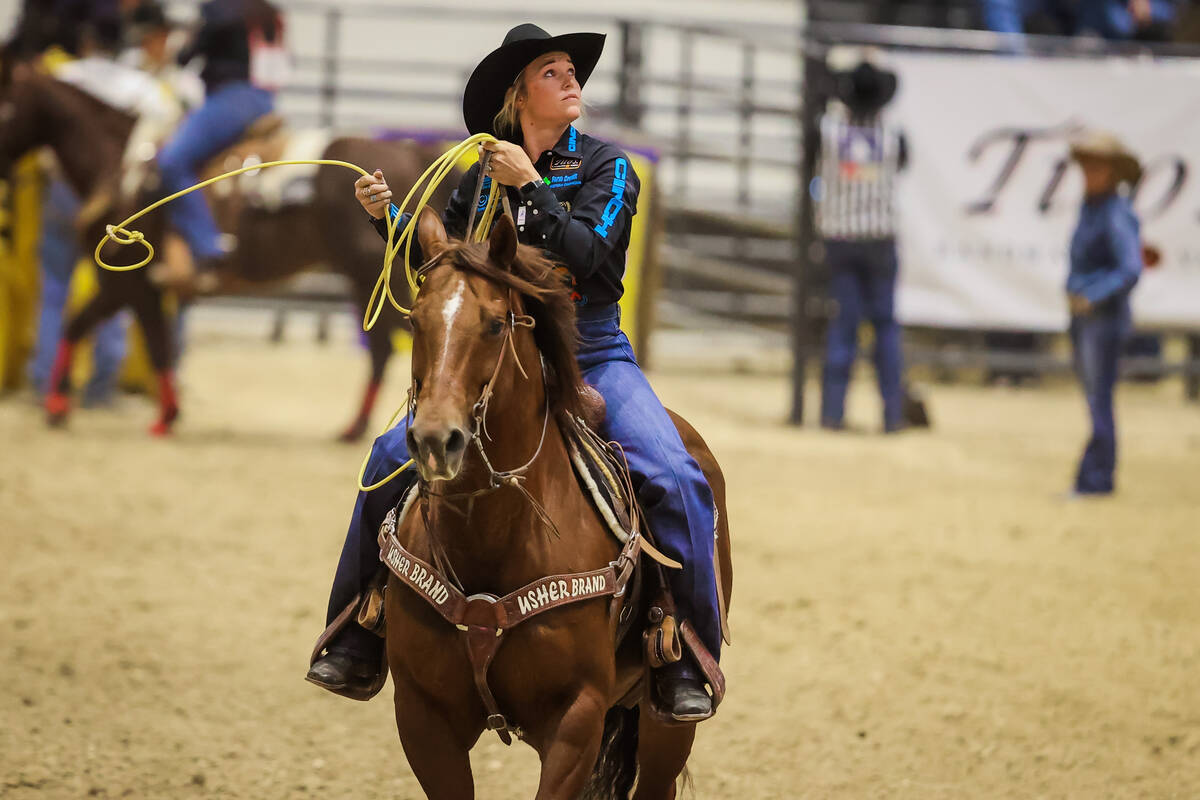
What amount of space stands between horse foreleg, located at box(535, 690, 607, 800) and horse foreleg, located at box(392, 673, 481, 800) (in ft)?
0.58

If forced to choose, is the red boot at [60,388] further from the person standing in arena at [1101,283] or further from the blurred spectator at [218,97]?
the person standing in arena at [1101,283]

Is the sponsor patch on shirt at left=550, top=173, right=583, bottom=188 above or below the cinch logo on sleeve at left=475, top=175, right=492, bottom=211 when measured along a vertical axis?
above

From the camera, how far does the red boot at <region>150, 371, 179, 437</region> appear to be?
8.93 metres

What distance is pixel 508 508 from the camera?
2.62 meters

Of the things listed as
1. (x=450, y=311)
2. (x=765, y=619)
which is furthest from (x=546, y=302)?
(x=765, y=619)

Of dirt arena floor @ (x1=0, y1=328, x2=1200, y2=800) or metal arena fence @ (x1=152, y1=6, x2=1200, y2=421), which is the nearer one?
dirt arena floor @ (x1=0, y1=328, x2=1200, y2=800)

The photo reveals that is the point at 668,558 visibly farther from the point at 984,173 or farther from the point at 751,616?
the point at 984,173

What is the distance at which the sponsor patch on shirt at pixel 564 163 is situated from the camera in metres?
2.92

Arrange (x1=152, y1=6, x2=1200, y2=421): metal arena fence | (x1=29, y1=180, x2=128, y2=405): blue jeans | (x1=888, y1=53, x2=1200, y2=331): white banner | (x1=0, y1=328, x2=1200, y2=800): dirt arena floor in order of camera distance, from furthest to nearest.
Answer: (x1=152, y1=6, x2=1200, y2=421): metal arena fence → (x1=888, y1=53, x2=1200, y2=331): white banner → (x1=29, y1=180, x2=128, y2=405): blue jeans → (x1=0, y1=328, x2=1200, y2=800): dirt arena floor

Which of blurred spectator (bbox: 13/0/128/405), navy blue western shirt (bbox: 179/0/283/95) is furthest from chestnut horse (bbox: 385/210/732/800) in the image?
blurred spectator (bbox: 13/0/128/405)

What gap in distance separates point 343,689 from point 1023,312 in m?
8.77

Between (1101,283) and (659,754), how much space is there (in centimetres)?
555

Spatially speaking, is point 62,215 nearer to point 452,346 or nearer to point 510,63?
point 510,63

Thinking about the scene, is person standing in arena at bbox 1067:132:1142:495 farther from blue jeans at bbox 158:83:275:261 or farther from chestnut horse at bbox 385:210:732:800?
chestnut horse at bbox 385:210:732:800
